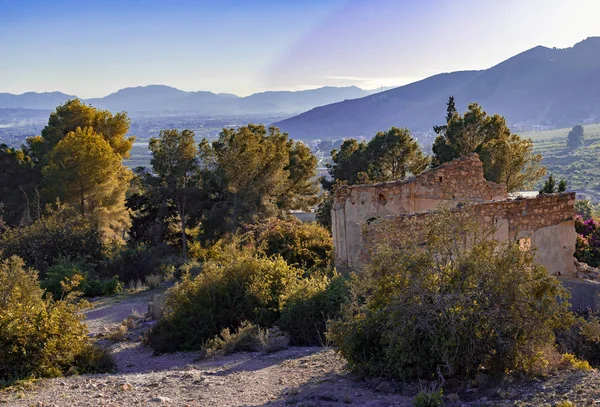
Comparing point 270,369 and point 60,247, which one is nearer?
point 270,369

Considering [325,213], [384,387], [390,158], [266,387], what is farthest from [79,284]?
[390,158]

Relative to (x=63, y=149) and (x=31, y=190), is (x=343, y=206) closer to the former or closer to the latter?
(x=63, y=149)

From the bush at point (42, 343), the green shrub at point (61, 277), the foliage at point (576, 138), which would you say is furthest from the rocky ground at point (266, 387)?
the foliage at point (576, 138)

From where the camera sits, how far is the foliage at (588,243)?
17703mm

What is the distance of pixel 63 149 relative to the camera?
27.6 metres

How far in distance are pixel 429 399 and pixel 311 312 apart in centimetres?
442

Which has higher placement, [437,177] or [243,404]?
[437,177]

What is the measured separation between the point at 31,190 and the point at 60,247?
35.5ft

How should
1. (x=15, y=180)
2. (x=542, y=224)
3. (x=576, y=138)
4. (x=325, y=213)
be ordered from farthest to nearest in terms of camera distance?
(x=576, y=138)
(x=15, y=180)
(x=325, y=213)
(x=542, y=224)

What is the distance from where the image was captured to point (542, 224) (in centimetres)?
1332

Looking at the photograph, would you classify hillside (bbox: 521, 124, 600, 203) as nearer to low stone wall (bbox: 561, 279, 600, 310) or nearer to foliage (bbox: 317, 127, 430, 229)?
foliage (bbox: 317, 127, 430, 229)

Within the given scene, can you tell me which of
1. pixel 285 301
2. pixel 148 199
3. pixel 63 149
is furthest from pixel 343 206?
pixel 63 149

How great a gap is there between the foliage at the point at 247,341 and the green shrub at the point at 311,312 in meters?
0.25

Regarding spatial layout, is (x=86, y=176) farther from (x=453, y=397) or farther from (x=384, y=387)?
(x=453, y=397)
